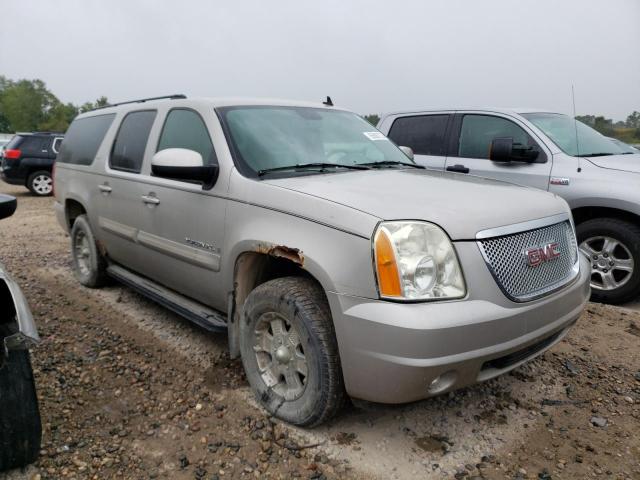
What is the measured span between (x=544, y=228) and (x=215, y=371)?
6.96 feet

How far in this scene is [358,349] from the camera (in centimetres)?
212

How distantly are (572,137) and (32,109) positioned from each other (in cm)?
8997

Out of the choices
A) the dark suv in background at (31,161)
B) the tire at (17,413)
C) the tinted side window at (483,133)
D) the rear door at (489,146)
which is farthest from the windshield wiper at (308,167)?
the dark suv in background at (31,161)

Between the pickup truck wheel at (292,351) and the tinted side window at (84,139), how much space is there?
106 inches

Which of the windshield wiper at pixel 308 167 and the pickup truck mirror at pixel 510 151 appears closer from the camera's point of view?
the windshield wiper at pixel 308 167

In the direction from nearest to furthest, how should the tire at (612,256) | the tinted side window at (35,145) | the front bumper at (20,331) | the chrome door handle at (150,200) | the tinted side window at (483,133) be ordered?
the front bumper at (20,331) → the chrome door handle at (150,200) → the tire at (612,256) → the tinted side window at (483,133) → the tinted side window at (35,145)

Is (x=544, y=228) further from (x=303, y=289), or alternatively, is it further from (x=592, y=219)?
(x=592, y=219)

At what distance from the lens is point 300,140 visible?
319cm

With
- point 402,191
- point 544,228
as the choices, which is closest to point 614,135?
point 544,228

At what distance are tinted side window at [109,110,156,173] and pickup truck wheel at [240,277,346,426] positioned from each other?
5.78 ft

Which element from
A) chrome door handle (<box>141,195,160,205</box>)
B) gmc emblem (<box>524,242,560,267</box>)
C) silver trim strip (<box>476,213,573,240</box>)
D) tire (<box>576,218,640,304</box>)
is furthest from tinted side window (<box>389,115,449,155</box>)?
chrome door handle (<box>141,195,160,205</box>)

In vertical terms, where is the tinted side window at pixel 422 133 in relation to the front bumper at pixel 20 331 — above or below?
above

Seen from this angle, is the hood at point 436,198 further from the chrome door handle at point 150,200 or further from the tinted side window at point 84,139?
the tinted side window at point 84,139

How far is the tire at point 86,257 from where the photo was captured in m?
4.54
